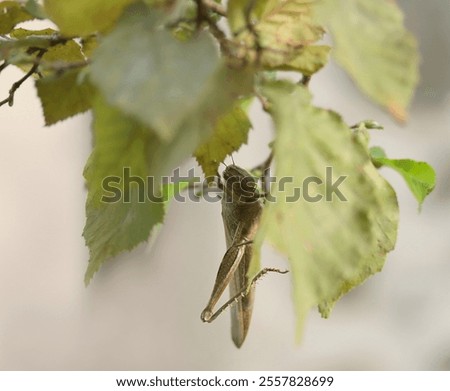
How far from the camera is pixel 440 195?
1.05m

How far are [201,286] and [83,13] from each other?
91 cm

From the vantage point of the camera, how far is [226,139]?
0.89ft

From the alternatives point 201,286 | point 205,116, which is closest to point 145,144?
point 205,116

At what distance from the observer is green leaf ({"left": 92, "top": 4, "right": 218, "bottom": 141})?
149 mm

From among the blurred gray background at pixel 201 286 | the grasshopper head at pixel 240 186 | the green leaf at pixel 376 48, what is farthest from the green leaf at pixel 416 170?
the blurred gray background at pixel 201 286

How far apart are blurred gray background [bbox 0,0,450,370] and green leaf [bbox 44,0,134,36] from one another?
83cm

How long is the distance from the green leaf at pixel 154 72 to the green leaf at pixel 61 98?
0.28 ft

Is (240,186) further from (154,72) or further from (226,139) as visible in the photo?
(154,72)

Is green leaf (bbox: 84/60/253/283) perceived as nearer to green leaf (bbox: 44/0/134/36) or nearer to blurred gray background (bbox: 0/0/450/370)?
green leaf (bbox: 44/0/134/36)

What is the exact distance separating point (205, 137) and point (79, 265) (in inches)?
37.7

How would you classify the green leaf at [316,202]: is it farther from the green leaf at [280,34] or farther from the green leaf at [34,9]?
the green leaf at [34,9]

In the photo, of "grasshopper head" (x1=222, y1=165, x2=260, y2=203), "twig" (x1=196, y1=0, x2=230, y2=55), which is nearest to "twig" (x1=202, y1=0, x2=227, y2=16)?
"twig" (x1=196, y1=0, x2=230, y2=55)
